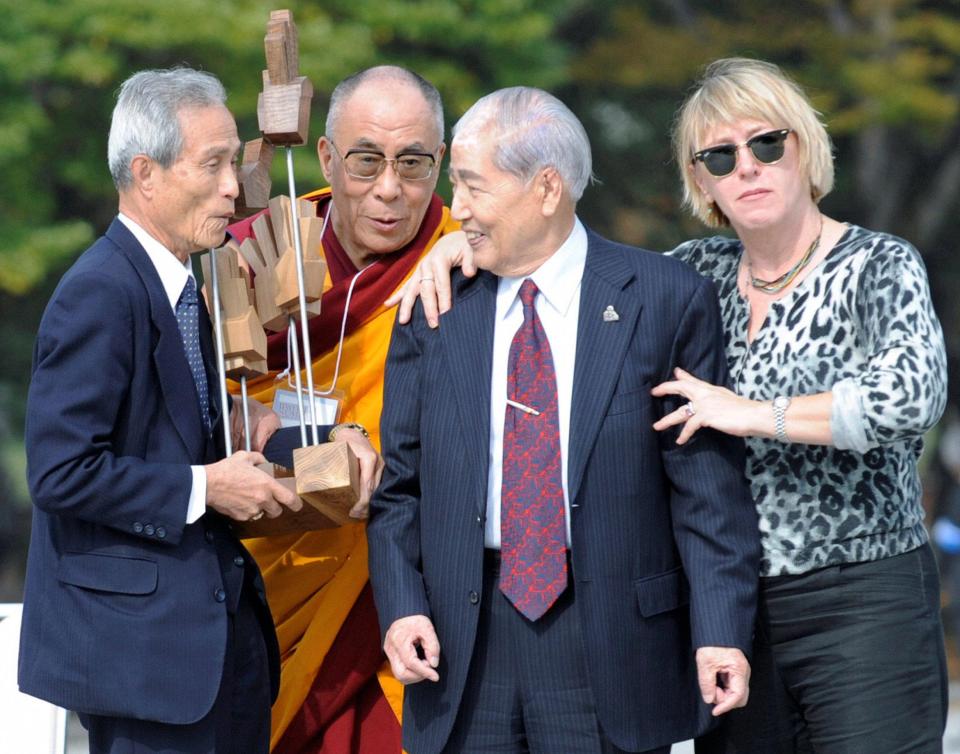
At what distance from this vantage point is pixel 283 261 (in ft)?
9.02

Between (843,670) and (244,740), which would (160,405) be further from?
(843,670)

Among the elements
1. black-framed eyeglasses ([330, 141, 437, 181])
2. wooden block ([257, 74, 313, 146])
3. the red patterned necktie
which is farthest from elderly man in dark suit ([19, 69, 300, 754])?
black-framed eyeglasses ([330, 141, 437, 181])

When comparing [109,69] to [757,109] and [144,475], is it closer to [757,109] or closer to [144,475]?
[757,109]

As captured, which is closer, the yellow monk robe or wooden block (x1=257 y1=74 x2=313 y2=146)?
wooden block (x1=257 y1=74 x2=313 y2=146)

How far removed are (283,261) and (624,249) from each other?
24.0 inches

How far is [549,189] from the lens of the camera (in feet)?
8.42

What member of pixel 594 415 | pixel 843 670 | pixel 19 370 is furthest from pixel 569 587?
pixel 19 370

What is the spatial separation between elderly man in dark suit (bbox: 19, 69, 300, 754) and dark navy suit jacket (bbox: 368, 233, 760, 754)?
0.25 m

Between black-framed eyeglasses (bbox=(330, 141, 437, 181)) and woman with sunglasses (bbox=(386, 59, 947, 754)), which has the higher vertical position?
black-framed eyeglasses (bbox=(330, 141, 437, 181))

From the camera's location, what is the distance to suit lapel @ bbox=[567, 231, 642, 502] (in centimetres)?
249

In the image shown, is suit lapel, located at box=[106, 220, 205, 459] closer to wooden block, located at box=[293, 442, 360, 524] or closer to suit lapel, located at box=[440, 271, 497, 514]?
wooden block, located at box=[293, 442, 360, 524]

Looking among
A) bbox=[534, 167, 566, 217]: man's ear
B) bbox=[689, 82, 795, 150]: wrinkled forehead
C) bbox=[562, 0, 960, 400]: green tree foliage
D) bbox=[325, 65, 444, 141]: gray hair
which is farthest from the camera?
bbox=[562, 0, 960, 400]: green tree foliage

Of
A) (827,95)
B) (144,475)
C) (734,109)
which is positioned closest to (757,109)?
(734,109)

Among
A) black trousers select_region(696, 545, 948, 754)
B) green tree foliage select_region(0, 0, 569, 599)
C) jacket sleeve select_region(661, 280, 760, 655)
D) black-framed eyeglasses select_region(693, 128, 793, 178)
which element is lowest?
black trousers select_region(696, 545, 948, 754)
